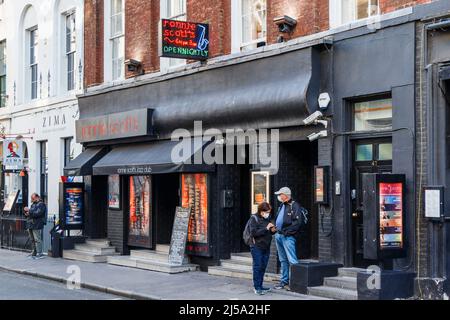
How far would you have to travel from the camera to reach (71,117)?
24.2 m

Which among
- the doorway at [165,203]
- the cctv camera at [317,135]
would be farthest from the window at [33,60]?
the cctv camera at [317,135]

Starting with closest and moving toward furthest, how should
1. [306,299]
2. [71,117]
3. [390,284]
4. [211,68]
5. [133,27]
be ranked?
[390,284], [306,299], [211,68], [133,27], [71,117]

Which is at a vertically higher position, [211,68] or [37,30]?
[37,30]

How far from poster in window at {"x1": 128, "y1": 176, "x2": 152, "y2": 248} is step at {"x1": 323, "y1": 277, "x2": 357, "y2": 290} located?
279 inches

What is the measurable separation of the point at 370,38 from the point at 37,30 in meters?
16.5

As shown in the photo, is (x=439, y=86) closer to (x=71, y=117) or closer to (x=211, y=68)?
(x=211, y=68)

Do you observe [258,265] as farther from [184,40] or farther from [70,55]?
[70,55]

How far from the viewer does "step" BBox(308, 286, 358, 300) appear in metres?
13.1

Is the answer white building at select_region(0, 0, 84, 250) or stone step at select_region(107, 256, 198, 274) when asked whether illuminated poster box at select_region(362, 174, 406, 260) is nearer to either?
stone step at select_region(107, 256, 198, 274)

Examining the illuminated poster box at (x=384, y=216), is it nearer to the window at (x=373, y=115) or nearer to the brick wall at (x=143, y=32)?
the window at (x=373, y=115)

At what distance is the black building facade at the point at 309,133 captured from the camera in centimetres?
1280

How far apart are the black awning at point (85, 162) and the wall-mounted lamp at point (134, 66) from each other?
8.89 feet

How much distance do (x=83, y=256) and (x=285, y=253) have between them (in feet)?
27.1

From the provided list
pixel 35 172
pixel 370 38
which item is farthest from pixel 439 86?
pixel 35 172
